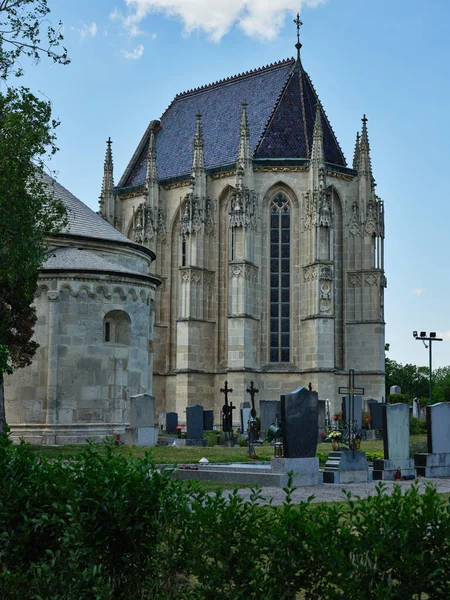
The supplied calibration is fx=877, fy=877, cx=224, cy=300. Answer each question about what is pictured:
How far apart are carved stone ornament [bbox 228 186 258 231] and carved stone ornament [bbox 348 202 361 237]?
5428 millimetres

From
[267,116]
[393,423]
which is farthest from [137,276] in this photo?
[267,116]

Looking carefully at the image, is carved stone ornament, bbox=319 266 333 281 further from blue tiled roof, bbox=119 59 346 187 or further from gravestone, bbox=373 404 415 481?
gravestone, bbox=373 404 415 481

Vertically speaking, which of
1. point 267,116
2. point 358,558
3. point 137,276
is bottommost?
point 358,558

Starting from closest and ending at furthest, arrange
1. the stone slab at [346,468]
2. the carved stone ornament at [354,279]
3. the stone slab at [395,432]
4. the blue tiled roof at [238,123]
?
the stone slab at [346,468] < the stone slab at [395,432] < the carved stone ornament at [354,279] < the blue tiled roof at [238,123]

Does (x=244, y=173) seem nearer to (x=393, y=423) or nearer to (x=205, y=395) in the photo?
(x=205, y=395)

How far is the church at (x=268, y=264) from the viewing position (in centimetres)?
4425

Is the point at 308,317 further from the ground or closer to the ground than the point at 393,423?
further from the ground

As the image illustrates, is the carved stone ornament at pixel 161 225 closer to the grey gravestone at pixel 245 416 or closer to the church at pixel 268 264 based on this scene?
the church at pixel 268 264

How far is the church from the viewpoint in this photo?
1742 inches

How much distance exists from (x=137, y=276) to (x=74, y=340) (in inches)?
137

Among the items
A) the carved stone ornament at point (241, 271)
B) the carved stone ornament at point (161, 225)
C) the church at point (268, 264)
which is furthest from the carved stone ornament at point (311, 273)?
the carved stone ornament at point (161, 225)

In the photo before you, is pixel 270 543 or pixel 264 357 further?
pixel 264 357

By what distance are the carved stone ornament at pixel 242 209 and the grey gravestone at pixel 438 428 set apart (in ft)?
80.0

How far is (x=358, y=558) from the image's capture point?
6645 millimetres
